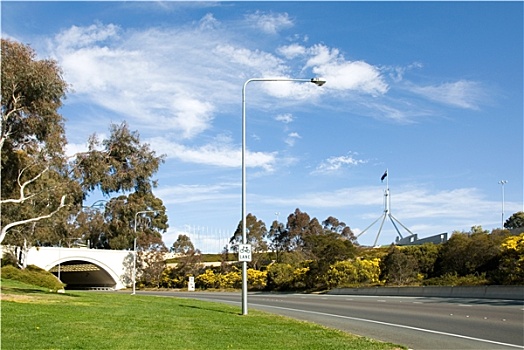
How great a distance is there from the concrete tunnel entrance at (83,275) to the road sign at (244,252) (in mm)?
69497

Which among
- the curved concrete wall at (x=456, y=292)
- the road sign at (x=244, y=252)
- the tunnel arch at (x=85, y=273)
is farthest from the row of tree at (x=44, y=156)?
the tunnel arch at (x=85, y=273)

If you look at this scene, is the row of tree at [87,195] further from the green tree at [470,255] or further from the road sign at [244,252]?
the road sign at [244,252]

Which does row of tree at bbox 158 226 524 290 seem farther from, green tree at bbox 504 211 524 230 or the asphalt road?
green tree at bbox 504 211 524 230

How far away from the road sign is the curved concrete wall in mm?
16595

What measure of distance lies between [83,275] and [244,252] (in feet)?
282

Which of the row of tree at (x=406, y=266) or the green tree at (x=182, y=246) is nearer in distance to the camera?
the row of tree at (x=406, y=266)

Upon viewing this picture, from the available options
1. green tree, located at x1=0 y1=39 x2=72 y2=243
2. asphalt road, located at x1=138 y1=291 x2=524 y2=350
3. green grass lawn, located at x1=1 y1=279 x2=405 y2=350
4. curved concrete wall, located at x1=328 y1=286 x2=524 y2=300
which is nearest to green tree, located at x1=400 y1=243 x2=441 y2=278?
curved concrete wall, located at x1=328 y1=286 x2=524 y2=300

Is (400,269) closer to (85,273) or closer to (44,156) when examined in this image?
(44,156)

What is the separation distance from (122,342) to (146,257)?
3041 inches

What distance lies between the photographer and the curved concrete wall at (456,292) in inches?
1254

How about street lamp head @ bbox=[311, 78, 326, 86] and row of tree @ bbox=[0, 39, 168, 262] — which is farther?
row of tree @ bbox=[0, 39, 168, 262]

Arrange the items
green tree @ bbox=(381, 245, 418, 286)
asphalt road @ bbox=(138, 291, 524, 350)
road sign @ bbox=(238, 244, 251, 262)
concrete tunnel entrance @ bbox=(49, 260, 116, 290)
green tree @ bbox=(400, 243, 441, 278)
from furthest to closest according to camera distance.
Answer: concrete tunnel entrance @ bbox=(49, 260, 116, 290) < green tree @ bbox=(400, 243, 441, 278) < green tree @ bbox=(381, 245, 418, 286) < road sign @ bbox=(238, 244, 251, 262) < asphalt road @ bbox=(138, 291, 524, 350)

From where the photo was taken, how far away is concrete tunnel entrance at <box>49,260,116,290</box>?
91.6 m

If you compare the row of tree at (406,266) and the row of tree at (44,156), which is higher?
the row of tree at (44,156)
